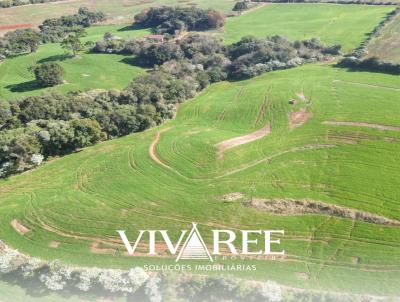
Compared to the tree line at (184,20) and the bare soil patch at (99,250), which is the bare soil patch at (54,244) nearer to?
the bare soil patch at (99,250)

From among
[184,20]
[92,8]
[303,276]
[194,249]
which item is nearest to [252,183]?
[194,249]

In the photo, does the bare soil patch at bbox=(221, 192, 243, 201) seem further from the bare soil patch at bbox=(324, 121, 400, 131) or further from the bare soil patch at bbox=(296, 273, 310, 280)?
the bare soil patch at bbox=(324, 121, 400, 131)

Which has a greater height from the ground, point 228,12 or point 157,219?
point 228,12

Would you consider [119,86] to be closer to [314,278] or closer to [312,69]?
[312,69]

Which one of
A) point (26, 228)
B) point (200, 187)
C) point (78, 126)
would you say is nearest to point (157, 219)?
point (200, 187)

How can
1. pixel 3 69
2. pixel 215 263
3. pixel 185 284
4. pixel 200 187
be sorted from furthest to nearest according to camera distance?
pixel 3 69 < pixel 200 187 < pixel 215 263 < pixel 185 284

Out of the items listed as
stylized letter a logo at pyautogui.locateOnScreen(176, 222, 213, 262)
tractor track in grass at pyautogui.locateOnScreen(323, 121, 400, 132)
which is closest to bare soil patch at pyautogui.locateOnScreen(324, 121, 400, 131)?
tractor track in grass at pyautogui.locateOnScreen(323, 121, 400, 132)
